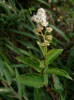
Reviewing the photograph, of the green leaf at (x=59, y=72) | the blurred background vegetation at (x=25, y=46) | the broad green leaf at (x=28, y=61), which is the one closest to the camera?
the green leaf at (x=59, y=72)

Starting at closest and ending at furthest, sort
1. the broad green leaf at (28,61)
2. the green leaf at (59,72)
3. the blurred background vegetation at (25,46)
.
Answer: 1. the green leaf at (59,72)
2. the broad green leaf at (28,61)
3. the blurred background vegetation at (25,46)

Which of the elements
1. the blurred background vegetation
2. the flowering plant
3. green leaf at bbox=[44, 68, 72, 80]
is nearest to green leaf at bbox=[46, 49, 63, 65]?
the flowering plant

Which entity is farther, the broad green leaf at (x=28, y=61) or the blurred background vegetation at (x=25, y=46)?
the blurred background vegetation at (x=25, y=46)

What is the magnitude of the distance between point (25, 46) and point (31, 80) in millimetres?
1076

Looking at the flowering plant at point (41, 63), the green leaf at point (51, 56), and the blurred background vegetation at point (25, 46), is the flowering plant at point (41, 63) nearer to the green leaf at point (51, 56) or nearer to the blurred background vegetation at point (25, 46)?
the green leaf at point (51, 56)

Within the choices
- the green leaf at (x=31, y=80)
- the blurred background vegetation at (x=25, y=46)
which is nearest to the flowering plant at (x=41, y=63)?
the green leaf at (x=31, y=80)

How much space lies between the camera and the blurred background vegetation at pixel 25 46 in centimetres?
176

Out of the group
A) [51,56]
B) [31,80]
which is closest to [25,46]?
[51,56]

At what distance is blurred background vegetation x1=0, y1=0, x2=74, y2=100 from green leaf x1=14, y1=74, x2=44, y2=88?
6.5 inches

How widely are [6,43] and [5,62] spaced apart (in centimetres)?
55

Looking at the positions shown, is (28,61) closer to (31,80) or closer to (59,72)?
(31,80)

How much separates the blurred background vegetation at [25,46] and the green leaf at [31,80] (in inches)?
6.5

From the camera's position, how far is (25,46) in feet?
8.30

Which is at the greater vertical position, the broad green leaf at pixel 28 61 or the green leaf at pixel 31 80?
the broad green leaf at pixel 28 61
